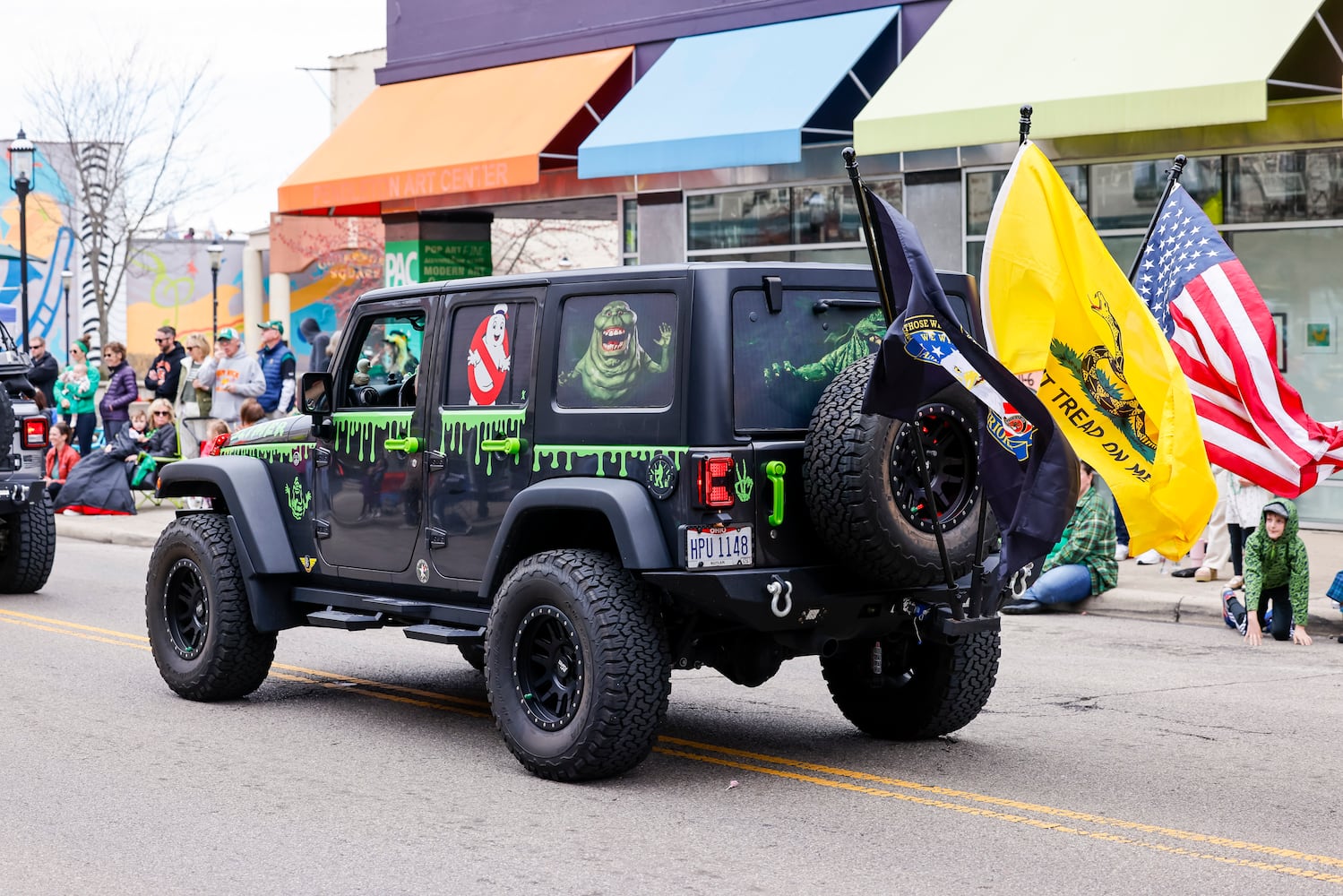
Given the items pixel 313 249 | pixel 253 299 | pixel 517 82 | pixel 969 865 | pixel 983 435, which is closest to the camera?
pixel 969 865

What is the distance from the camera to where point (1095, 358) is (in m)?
7.02

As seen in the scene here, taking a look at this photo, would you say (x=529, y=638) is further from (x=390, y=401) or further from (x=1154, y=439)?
(x=1154, y=439)

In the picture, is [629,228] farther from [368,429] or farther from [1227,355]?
[368,429]

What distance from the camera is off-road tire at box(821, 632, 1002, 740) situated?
7.49 meters

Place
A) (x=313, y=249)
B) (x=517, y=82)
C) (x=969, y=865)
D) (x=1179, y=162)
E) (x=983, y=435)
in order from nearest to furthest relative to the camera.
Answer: (x=969, y=865), (x=983, y=435), (x=1179, y=162), (x=517, y=82), (x=313, y=249)

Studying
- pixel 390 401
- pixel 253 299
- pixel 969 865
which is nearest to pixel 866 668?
pixel 969 865

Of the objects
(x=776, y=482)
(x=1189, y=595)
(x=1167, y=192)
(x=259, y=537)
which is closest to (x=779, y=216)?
(x=1189, y=595)

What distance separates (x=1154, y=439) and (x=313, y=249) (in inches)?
1394

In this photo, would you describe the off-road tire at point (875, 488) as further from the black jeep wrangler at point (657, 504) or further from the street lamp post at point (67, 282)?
the street lamp post at point (67, 282)

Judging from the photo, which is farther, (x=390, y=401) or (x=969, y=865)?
(x=390, y=401)

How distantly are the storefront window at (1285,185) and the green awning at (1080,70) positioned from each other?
0.77 m

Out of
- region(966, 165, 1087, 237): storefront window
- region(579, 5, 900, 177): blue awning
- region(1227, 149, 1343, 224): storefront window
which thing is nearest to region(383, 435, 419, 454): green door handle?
region(579, 5, 900, 177): blue awning

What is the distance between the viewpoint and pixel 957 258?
17.6m

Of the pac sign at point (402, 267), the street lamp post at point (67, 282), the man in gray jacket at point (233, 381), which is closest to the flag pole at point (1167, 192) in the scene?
the man in gray jacket at point (233, 381)
